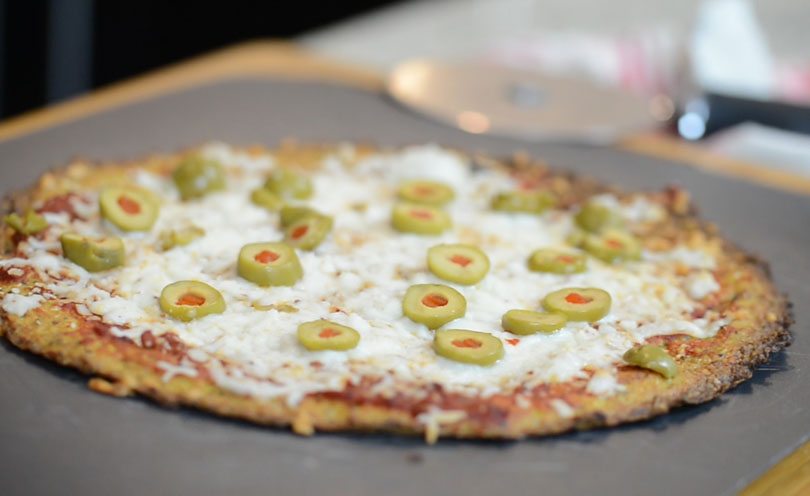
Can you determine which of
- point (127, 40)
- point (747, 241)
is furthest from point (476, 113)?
point (127, 40)

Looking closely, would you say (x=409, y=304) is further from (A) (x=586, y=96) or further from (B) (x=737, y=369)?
(A) (x=586, y=96)

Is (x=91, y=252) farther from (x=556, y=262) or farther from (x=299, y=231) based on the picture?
(x=556, y=262)

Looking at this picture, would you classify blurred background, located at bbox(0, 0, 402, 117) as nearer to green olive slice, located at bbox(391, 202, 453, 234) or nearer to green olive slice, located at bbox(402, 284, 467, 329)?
green olive slice, located at bbox(391, 202, 453, 234)

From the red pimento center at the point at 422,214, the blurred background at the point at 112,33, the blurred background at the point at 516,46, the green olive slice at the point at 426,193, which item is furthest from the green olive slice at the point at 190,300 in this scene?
the blurred background at the point at 112,33

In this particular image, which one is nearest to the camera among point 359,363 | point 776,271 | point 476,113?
point 359,363

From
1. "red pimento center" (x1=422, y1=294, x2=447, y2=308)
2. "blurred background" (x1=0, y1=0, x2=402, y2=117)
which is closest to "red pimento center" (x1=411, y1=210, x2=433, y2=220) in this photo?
"red pimento center" (x1=422, y1=294, x2=447, y2=308)

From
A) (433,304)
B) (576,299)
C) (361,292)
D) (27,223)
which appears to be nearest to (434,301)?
(433,304)
